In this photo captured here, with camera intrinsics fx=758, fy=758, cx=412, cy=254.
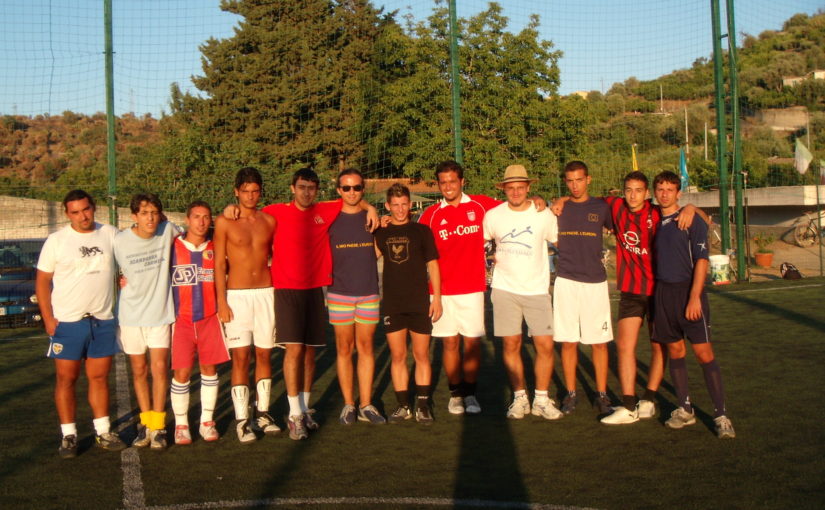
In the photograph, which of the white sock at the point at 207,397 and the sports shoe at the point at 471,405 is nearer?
the white sock at the point at 207,397

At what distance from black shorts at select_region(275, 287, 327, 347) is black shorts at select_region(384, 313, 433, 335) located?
1.90ft

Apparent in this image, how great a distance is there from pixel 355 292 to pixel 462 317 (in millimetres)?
898

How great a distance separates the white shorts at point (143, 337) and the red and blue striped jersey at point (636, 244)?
3.44m

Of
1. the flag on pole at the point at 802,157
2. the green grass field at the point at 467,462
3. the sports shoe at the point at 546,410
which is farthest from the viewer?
the flag on pole at the point at 802,157

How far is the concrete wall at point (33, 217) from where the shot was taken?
1221cm

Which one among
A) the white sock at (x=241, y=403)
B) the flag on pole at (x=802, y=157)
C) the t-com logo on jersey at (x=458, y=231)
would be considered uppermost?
the flag on pole at (x=802, y=157)

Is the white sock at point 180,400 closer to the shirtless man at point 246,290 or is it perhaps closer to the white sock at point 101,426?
the shirtless man at point 246,290

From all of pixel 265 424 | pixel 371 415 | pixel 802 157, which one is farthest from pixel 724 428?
pixel 802 157

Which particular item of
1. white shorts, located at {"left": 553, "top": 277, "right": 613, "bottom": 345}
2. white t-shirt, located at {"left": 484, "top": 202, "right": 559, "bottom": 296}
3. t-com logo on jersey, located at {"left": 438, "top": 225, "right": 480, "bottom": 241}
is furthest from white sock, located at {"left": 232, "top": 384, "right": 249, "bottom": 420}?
white shorts, located at {"left": 553, "top": 277, "right": 613, "bottom": 345}

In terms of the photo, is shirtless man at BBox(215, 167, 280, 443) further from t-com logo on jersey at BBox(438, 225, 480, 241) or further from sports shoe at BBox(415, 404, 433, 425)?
t-com logo on jersey at BBox(438, 225, 480, 241)

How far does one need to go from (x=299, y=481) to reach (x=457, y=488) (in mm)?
958

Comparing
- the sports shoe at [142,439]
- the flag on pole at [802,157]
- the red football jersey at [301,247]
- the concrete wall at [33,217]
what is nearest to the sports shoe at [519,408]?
the red football jersey at [301,247]

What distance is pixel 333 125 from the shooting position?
608 inches

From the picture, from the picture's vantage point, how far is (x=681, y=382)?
552 cm
